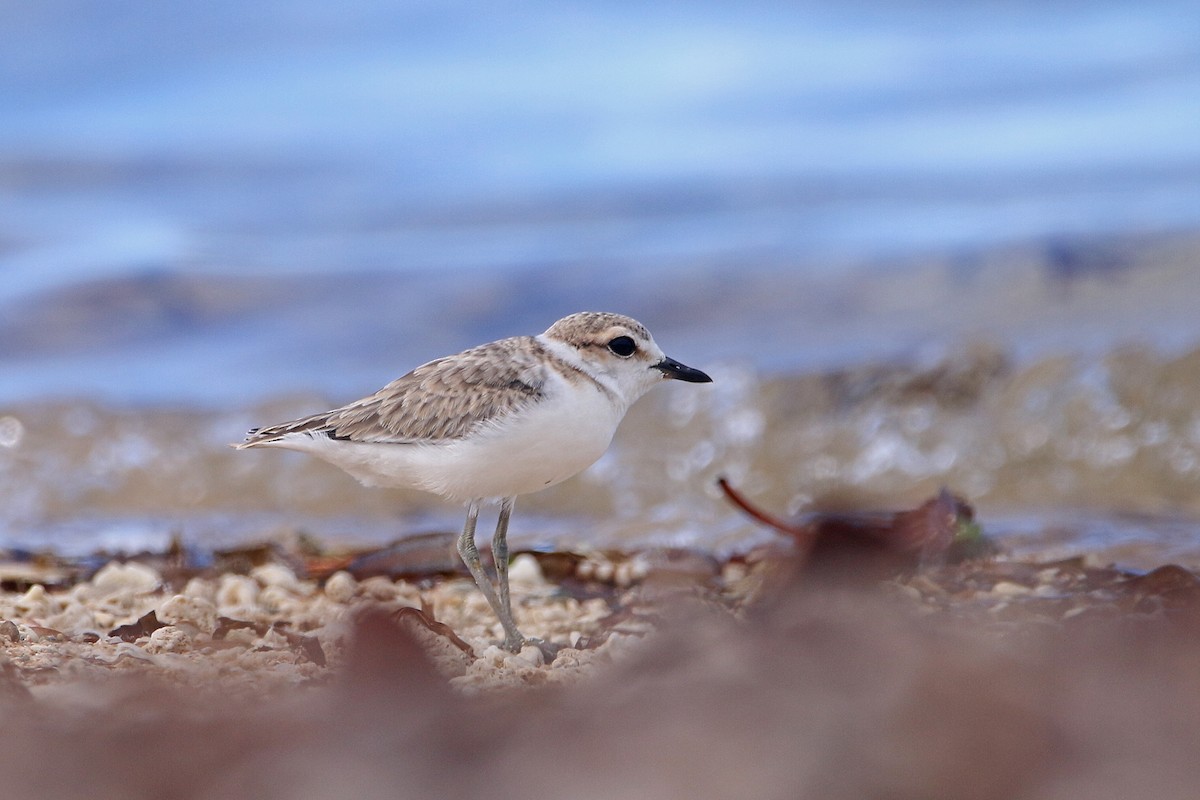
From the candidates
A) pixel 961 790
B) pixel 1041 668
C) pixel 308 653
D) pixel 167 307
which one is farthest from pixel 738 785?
pixel 167 307

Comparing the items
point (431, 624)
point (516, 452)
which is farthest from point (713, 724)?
point (516, 452)

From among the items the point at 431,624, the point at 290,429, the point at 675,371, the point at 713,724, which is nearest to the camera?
the point at 713,724

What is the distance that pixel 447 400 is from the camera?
14.1 feet

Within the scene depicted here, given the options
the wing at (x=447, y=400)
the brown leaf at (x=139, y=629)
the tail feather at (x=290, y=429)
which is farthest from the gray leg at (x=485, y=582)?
the brown leaf at (x=139, y=629)

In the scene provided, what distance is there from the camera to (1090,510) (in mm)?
7078

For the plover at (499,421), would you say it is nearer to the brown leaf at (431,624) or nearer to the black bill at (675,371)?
the black bill at (675,371)

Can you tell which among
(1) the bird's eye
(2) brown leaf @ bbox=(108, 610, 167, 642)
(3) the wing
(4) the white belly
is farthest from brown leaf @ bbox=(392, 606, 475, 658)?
(1) the bird's eye

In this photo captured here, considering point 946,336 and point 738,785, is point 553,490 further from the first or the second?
point 738,785

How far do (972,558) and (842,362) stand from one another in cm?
479

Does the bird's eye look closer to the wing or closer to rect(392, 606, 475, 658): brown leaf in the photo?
the wing

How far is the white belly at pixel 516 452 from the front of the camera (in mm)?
4062

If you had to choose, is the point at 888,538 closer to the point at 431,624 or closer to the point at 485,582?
the point at 431,624

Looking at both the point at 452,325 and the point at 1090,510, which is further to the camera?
the point at 452,325

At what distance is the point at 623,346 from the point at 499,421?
1.73 feet
